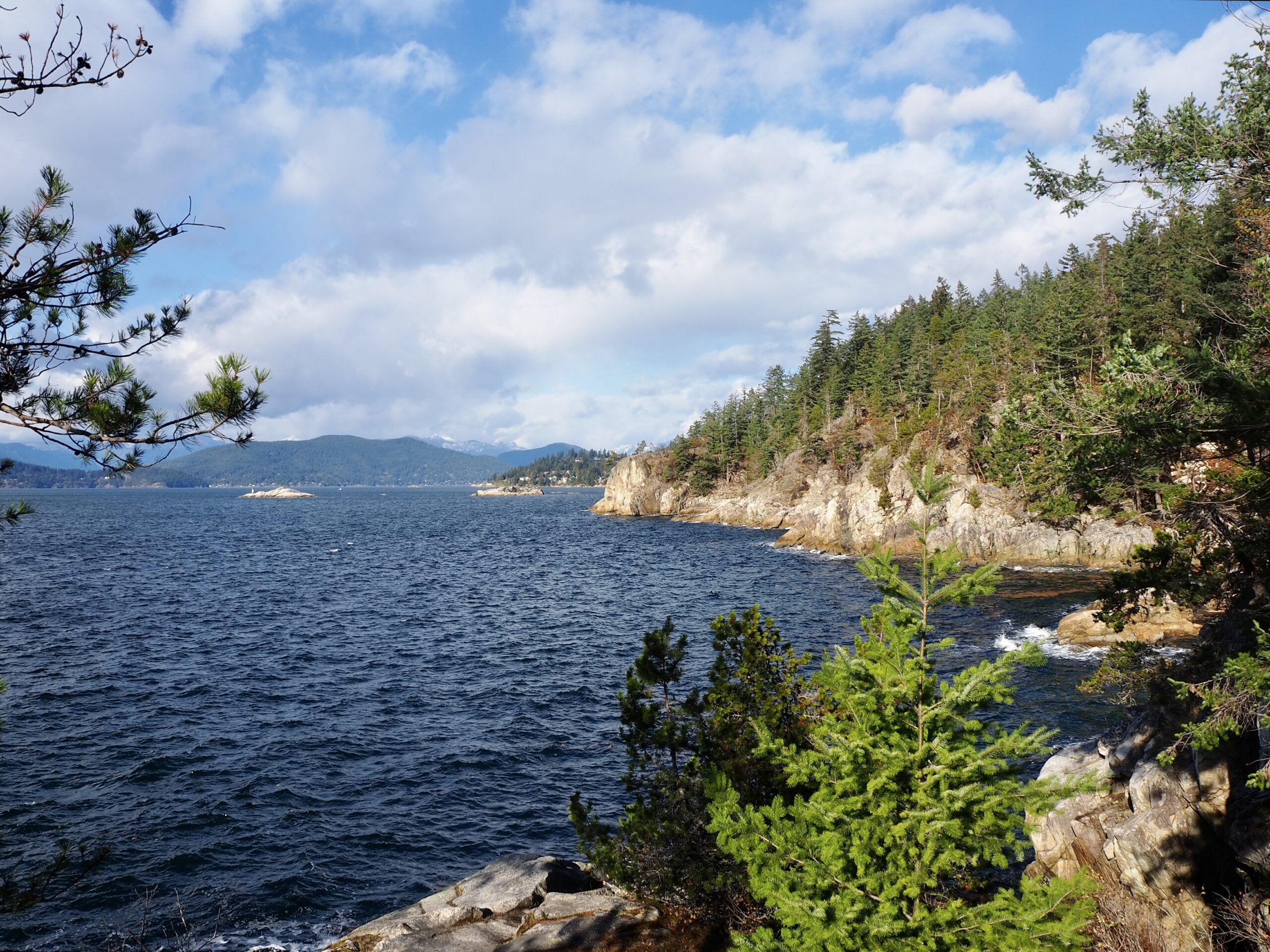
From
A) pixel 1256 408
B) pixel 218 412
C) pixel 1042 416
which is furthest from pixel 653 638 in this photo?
pixel 1256 408

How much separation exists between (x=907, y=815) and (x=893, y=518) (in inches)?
2500

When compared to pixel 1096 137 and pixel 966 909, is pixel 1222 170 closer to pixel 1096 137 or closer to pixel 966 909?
pixel 1096 137

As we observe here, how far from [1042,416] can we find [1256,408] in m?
2.96

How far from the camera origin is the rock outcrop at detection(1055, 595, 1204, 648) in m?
31.8

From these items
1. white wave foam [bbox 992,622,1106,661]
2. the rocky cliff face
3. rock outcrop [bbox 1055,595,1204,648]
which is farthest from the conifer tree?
rock outcrop [bbox 1055,595,1204,648]

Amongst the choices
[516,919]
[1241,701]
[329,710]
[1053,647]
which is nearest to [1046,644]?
[1053,647]

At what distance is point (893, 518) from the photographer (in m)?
66.2

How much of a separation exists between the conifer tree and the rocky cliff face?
63.4ft

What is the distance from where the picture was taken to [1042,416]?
1104 centimetres

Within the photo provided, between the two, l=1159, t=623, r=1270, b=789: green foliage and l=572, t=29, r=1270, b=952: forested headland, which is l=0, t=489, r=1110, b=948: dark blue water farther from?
l=1159, t=623, r=1270, b=789: green foliage

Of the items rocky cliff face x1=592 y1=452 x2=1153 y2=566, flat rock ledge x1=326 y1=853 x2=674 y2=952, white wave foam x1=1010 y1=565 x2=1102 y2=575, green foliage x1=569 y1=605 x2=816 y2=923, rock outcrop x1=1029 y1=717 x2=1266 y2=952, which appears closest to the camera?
rock outcrop x1=1029 y1=717 x2=1266 y2=952

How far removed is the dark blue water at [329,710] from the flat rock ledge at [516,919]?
253cm

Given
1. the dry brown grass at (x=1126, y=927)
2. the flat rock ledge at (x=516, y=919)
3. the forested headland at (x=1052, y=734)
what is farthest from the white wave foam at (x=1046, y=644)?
the flat rock ledge at (x=516, y=919)

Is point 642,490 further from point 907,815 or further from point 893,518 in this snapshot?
point 907,815
